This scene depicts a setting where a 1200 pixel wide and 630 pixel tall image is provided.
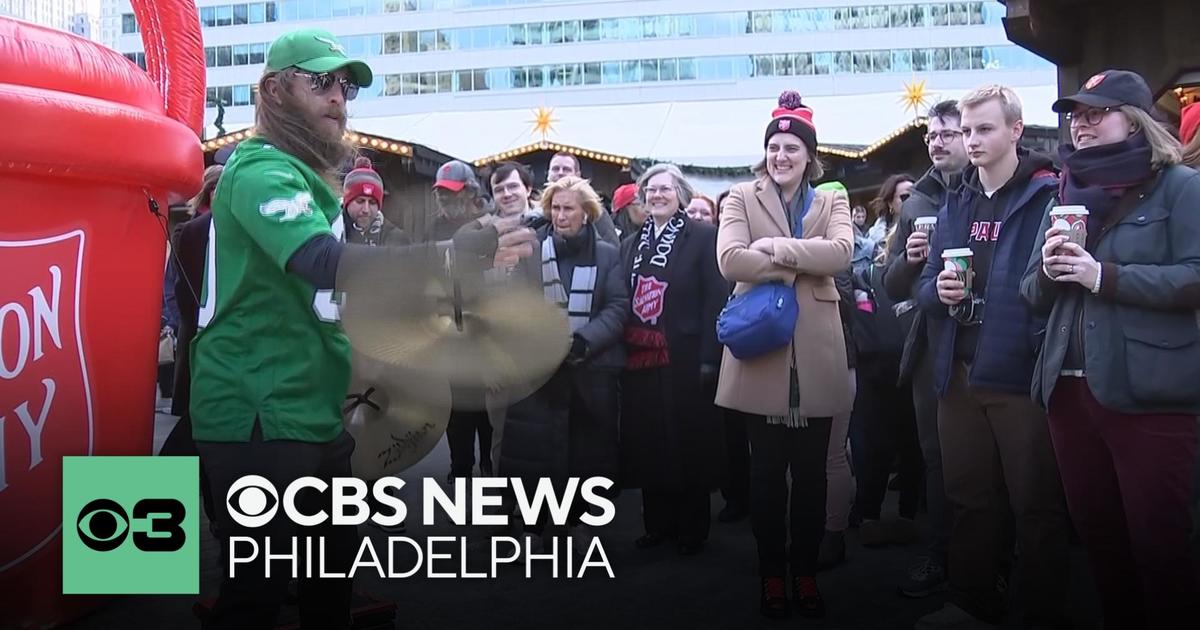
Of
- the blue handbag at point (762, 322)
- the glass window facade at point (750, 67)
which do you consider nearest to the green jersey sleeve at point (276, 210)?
the blue handbag at point (762, 322)

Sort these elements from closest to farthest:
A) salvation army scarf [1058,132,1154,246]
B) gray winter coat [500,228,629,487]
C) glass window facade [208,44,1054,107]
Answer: salvation army scarf [1058,132,1154,246]
gray winter coat [500,228,629,487]
glass window facade [208,44,1054,107]

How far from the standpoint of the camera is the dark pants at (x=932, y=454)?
12.5 feet

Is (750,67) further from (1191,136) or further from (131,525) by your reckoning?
(131,525)

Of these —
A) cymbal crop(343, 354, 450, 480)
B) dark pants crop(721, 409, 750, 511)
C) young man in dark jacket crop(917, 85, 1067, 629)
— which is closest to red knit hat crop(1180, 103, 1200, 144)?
young man in dark jacket crop(917, 85, 1067, 629)

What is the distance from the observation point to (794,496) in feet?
11.3

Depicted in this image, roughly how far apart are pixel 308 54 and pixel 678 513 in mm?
2884

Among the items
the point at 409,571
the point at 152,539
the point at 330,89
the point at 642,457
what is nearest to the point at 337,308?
the point at 330,89

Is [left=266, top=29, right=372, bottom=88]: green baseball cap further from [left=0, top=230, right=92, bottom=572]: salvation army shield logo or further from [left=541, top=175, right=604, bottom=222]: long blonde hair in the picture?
[left=541, top=175, right=604, bottom=222]: long blonde hair

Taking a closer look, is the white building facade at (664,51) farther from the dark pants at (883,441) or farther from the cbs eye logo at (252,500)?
the cbs eye logo at (252,500)

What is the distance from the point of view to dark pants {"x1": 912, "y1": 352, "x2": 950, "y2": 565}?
3820 millimetres

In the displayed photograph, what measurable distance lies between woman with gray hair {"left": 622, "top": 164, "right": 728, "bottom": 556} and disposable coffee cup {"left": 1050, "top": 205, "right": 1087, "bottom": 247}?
2.01 m

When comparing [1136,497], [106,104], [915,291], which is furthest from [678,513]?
[106,104]

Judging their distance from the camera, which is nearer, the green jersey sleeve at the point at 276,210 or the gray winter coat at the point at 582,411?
the green jersey sleeve at the point at 276,210

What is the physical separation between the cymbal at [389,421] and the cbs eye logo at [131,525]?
21.2 inches
